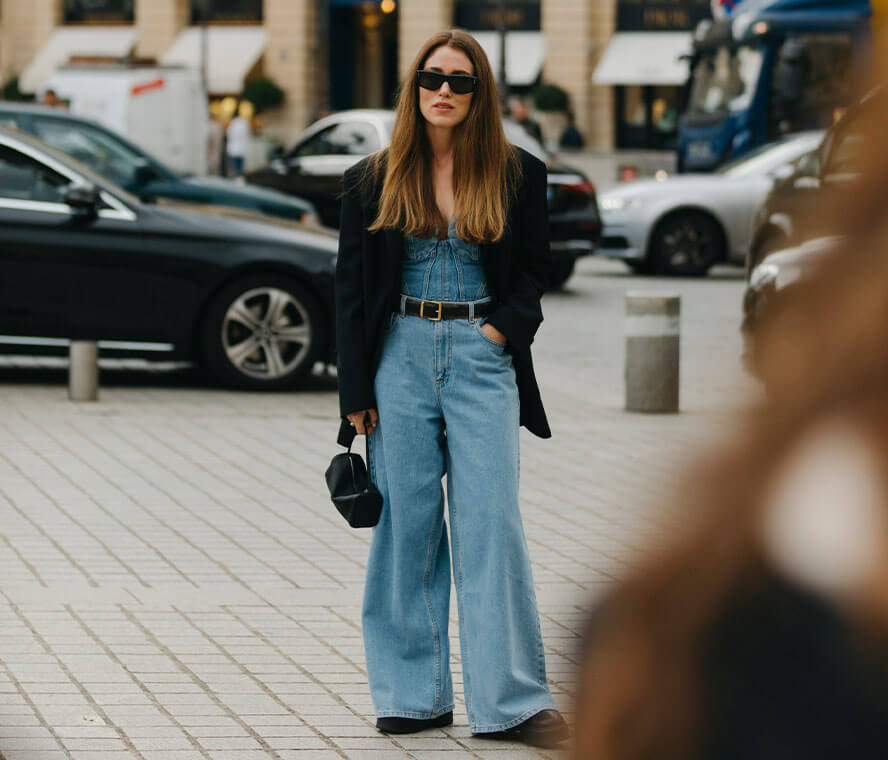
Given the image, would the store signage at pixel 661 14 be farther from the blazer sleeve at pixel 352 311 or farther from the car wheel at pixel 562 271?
the blazer sleeve at pixel 352 311

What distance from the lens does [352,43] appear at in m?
50.2

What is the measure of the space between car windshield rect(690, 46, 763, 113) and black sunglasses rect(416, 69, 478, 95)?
21.3 metres

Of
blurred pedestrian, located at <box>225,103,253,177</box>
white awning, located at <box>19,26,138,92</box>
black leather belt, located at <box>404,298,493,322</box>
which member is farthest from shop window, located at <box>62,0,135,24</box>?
black leather belt, located at <box>404,298,493,322</box>

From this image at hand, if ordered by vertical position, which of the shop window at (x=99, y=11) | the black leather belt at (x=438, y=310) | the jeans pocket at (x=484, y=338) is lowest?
the jeans pocket at (x=484, y=338)

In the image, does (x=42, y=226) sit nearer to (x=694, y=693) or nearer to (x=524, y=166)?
(x=524, y=166)

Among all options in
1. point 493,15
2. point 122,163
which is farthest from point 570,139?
point 122,163

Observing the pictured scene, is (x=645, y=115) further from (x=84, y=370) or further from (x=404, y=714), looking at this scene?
(x=404, y=714)

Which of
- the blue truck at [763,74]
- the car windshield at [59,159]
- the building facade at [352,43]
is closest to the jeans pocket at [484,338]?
the car windshield at [59,159]

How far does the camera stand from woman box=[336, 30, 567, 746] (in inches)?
155

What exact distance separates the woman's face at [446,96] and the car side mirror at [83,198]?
260 inches

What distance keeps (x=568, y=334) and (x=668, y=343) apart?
14.7ft

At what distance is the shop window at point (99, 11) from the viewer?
49.6 meters

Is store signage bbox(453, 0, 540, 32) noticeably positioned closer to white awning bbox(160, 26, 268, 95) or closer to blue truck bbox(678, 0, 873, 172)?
white awning bbox(160, 26, 268, 95)

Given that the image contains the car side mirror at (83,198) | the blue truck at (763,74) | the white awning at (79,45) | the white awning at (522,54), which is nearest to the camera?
the car side mirror at (83,198)
